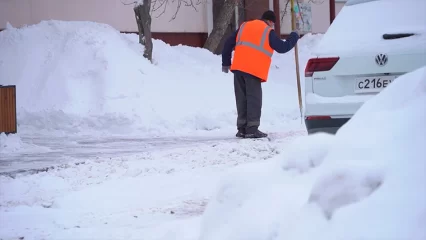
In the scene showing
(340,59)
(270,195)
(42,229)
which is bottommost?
(42,229)

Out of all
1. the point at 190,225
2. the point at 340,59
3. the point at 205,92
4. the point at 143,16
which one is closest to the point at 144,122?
the point at 205,92

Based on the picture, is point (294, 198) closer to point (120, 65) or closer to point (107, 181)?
point (107, 181)

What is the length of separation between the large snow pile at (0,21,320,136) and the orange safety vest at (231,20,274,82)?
2.00m

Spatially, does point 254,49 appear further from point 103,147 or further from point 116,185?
point 116,185

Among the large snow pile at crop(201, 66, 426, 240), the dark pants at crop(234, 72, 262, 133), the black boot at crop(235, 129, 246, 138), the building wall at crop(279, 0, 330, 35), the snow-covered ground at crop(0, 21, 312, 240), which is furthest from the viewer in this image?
the building wall at crop(279, 0, 330, 35)

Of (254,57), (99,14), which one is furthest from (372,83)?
(99,14)

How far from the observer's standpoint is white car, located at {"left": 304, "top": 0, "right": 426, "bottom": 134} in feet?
20.7

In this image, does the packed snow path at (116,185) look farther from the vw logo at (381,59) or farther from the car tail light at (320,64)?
the vw logo at (381,59)

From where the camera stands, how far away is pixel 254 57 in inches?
408

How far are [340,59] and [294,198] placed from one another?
3.26 metres

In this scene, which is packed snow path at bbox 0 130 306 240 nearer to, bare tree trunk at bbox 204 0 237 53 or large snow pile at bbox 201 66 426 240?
large snow pile at bbox 201 66 426 240

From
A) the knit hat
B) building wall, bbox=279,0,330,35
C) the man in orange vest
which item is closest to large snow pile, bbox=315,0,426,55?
the man in orange vest

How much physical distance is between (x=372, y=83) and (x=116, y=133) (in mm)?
6001

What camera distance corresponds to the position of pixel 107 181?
283 inches
